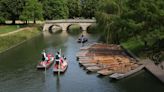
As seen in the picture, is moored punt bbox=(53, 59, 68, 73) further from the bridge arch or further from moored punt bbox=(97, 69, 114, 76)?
the bridge arch

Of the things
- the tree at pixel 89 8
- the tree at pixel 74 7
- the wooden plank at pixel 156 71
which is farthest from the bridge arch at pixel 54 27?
the wooden plank at pixel 156 71

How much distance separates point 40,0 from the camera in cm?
11312

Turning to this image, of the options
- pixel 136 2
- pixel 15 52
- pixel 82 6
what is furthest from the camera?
pixel 82 6

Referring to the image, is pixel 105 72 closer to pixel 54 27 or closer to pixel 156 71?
pixel 156 71

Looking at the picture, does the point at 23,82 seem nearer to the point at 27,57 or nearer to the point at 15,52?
the point at 27,57

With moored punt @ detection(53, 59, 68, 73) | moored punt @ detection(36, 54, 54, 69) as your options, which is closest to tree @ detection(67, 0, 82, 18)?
moored punt @ detection(36, 54, 54, 69)

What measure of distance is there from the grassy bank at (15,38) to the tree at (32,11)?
15.9 ft

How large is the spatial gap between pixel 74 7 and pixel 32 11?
91.7 feet

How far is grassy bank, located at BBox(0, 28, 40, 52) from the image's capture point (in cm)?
6826

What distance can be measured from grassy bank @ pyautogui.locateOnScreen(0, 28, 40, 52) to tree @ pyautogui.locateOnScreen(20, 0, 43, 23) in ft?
15.9

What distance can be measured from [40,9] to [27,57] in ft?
146

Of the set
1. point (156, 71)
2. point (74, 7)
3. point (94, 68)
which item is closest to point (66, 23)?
point (74, 7)

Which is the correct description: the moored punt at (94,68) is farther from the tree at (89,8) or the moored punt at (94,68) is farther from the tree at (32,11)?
the tree at (89,8)

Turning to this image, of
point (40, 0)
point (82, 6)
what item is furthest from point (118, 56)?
point (82, 6)
